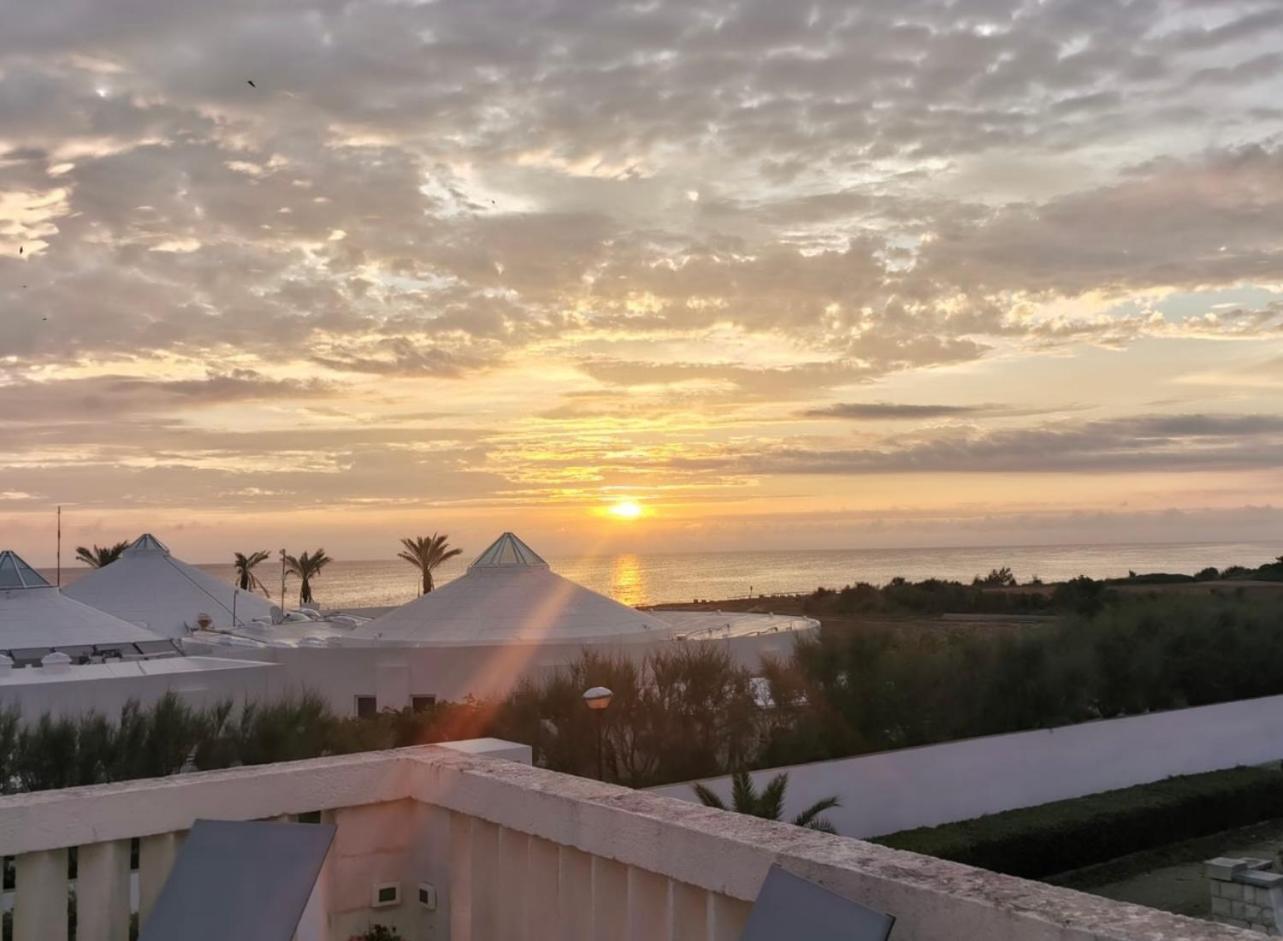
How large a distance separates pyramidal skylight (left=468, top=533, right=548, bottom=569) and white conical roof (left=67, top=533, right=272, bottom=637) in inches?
483

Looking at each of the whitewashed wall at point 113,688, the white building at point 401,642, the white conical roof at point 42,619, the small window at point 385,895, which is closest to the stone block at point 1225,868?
the small window at point 385,895

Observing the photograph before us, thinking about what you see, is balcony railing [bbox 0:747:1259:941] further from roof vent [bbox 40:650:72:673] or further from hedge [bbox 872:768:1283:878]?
roof vent [bbox 40:650:72:673]

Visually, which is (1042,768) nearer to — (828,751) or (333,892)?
(828,751)

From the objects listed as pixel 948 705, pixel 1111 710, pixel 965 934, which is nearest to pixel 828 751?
pixel 948 705

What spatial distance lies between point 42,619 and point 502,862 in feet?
103

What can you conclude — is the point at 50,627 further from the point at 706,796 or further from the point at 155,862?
the point at 155,862

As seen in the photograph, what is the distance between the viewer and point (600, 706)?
498 inches

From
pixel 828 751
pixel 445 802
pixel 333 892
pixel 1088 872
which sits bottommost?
pixel 1088 872

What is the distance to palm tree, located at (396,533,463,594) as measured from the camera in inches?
1928

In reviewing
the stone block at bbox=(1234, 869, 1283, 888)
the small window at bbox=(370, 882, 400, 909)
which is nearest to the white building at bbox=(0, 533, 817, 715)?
the stone block at bbox=(1234, 869, 1283, 888)

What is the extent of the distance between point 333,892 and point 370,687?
2489 cm

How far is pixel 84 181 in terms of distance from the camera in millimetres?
14164

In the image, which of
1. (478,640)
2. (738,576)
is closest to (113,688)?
(478,640)

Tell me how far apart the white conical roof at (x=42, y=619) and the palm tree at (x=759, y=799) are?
22.0 metres
